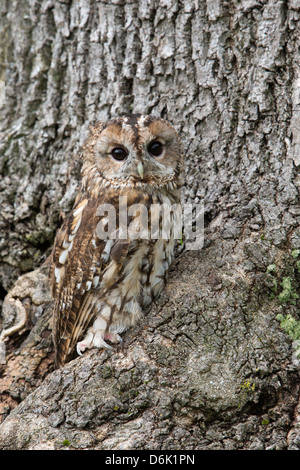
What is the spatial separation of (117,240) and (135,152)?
0.41 metres

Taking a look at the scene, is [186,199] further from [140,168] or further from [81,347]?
[81,347]

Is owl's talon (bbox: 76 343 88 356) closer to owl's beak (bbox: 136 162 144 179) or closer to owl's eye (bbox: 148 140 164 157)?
owl's beak (bbox: 136 162 144 179)

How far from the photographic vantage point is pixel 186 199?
2.57 meters

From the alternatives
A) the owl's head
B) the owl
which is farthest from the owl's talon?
the owl's head

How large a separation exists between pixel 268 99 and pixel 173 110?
0.51 m

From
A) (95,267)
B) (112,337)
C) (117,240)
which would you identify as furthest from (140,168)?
(112,337)

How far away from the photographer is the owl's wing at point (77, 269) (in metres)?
2.28

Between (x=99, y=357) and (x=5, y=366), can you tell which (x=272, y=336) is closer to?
(x=99, y=357)

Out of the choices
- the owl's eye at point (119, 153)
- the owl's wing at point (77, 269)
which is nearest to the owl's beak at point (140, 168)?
the owl's eye at point (119, 153)

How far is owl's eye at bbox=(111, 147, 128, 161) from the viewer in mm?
2307

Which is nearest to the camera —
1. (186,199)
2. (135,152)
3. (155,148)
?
(135,152)

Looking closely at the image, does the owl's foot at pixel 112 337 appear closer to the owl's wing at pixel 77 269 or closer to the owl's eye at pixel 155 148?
the owl's wing at pixel 77 269

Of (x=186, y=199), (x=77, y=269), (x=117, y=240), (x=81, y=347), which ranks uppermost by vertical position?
(x=186, y=199)

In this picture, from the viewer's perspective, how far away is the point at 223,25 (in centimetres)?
249
